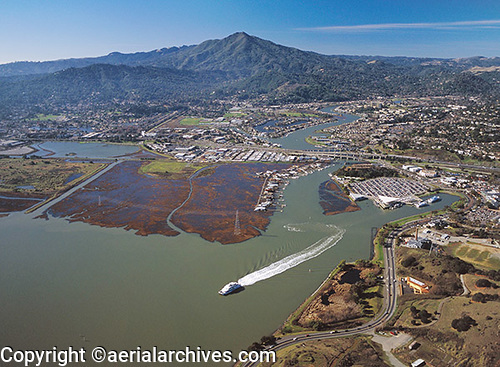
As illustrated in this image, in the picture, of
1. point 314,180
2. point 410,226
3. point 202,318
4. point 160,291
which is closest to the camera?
point 202,318

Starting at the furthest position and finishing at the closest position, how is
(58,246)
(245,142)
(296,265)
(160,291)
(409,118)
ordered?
(409,118) < (245,142) < (58,246) < (296,265) < (160,291)

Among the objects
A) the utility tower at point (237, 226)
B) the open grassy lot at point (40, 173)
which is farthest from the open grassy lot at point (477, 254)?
the open grassy lot at point (40, 173)

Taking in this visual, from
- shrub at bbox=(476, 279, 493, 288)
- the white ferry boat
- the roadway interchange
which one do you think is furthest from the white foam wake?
the white ferry boat

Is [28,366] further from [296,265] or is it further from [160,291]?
[296,265]

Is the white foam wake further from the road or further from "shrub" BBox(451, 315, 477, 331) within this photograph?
the road

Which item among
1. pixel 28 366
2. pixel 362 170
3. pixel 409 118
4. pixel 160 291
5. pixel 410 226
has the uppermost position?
pixel 409 118

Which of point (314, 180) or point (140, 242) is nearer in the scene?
point (140, 242)

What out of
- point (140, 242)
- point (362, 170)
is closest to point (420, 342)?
point (140, 242)

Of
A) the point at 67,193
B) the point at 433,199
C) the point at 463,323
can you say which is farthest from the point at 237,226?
the point at 67,193
